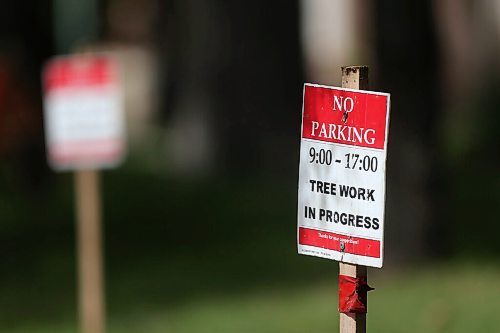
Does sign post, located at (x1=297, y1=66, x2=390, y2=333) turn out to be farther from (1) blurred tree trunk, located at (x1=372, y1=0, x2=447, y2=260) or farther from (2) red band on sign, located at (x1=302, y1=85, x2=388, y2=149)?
(1) blurred tree trunk, located at (x1=372, y1=0, x2=447, y2=260)

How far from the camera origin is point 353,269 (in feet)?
16.9

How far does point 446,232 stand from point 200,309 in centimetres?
237

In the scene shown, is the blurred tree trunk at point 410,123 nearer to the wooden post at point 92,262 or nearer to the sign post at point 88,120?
the wooden post at point 92,262

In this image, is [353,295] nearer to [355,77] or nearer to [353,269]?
[353,269]

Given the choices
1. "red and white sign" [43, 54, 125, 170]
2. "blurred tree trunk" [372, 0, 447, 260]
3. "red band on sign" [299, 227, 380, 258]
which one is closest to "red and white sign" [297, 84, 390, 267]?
"red band on sign" [299, 227, 380, 258]

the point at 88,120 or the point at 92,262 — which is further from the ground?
the point at 88,120

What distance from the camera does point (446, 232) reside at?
43.5 ft

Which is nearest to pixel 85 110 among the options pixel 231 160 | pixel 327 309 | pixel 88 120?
pixel 88 120

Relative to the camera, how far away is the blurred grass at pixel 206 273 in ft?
36.2

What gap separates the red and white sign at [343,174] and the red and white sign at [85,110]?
5139 millimetres

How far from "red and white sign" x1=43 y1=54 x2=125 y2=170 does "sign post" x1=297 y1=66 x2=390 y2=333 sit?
515cm

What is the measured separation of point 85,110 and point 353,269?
5366 millimetres

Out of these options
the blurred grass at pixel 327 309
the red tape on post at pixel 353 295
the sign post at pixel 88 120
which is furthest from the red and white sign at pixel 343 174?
the sign post at pixel 88 120

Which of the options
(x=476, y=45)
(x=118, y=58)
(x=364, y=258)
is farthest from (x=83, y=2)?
(x=364, y=258)
